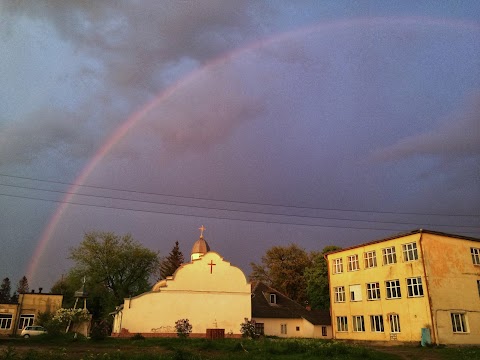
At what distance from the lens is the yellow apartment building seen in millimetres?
34625

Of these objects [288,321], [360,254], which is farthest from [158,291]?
[360,254]

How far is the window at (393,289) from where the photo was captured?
38188 mm

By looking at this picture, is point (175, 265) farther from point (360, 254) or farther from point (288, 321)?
point (360, 254)

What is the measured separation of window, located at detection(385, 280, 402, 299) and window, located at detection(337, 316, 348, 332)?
7.48m

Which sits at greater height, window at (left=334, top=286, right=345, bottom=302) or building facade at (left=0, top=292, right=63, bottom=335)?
window at (left=334, top=286, right=345, bottom=302)

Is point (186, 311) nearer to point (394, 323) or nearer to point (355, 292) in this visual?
point (355, 292)

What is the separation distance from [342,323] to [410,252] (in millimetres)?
12567

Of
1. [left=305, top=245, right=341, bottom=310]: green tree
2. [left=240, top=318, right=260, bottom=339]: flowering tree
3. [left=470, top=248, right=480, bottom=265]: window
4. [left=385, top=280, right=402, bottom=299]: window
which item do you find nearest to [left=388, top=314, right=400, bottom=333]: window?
[left=385, top=280, right=402, bottom=299]: window

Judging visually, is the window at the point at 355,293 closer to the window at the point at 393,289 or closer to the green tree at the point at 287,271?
the window at the point at 393,289

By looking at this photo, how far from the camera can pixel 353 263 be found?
45000 mm

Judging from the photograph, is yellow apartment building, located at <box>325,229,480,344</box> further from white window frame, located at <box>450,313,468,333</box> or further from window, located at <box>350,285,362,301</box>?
window, located at <box>350,285,362,301</box>

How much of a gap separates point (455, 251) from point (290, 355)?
2265 centimetres

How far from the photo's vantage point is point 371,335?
132 feet

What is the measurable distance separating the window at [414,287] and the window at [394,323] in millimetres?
2740
